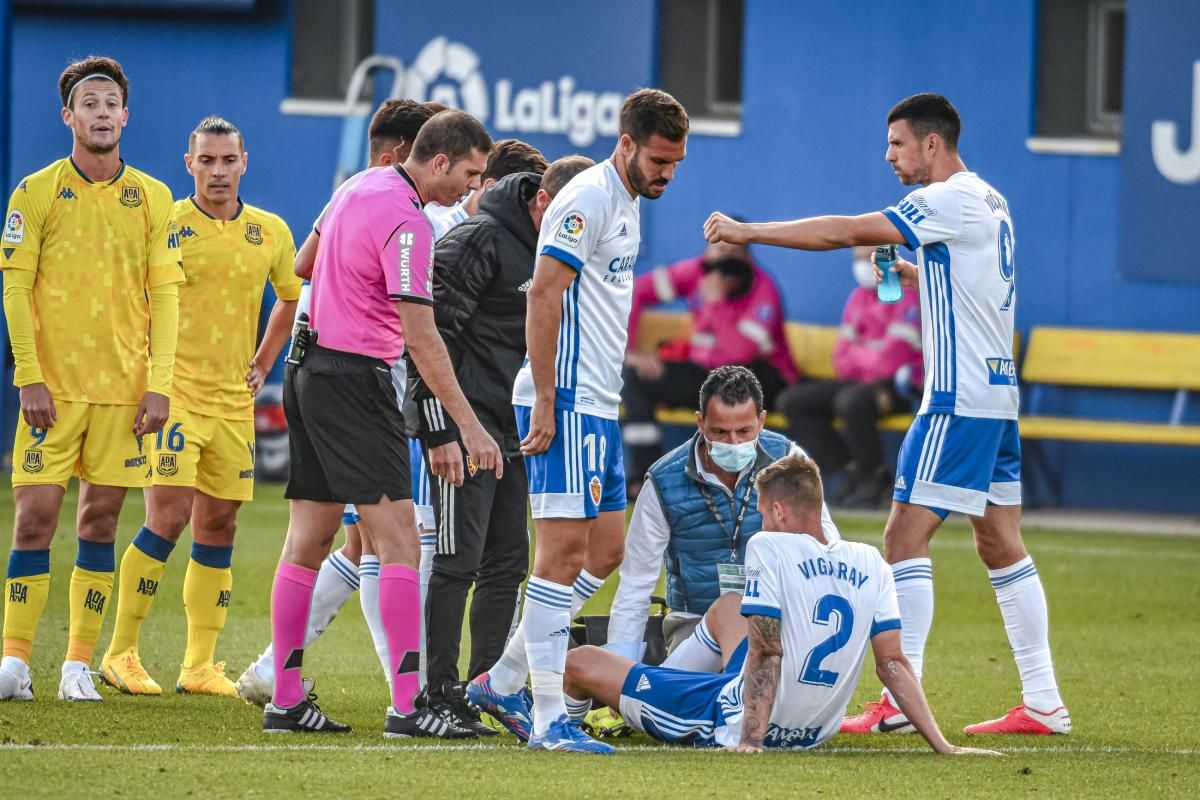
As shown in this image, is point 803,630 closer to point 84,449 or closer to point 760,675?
point 760,675

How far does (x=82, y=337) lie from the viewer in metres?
7.11

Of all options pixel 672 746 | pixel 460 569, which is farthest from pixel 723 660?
pixel 460 569

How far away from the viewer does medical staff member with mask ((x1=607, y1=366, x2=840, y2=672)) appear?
6824mm

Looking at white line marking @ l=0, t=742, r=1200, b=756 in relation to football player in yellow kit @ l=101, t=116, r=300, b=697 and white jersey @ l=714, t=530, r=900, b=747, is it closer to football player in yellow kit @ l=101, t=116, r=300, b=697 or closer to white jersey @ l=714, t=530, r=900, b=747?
white jersey @ l=714, t=530, r=900, b=747

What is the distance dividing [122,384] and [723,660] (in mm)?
2431

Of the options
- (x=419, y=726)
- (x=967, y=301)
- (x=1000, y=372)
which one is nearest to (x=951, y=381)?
(x=1000, y=372)

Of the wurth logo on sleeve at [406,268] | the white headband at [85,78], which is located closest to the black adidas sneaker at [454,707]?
the wurth logo on sleeve at [406,268]

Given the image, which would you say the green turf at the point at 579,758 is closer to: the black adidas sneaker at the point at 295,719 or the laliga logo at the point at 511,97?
the black adidas sneaker at the point at 295,719

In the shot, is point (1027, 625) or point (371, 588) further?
point (371, 588)

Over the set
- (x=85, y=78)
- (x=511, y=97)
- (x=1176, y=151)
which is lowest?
(x=85, y=78)

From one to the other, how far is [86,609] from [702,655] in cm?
234

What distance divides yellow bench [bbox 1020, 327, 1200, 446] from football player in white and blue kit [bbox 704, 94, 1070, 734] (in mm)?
8163

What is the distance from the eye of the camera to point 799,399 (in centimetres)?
1515

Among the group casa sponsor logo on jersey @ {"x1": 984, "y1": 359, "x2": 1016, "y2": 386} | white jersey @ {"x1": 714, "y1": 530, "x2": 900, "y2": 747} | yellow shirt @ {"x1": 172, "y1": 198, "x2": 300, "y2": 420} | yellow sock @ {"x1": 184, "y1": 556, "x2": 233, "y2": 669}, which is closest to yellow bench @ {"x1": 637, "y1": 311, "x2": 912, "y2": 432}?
yellow shirt @ {"x1": 172, "y1": 198, "x2": 300, "y2": 420}
